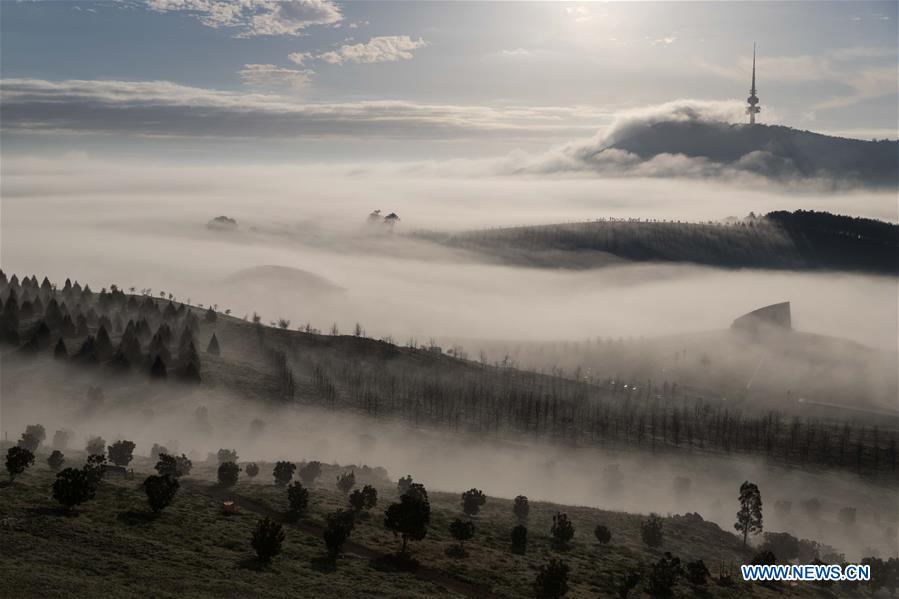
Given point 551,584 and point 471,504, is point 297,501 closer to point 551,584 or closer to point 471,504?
point 471,504

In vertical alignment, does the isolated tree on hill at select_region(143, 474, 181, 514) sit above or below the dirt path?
above

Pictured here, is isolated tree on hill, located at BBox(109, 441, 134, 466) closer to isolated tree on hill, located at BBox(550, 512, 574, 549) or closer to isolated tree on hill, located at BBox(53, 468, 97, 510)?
isolated tree on hill, located at BBox(53, 468, 97, 510)

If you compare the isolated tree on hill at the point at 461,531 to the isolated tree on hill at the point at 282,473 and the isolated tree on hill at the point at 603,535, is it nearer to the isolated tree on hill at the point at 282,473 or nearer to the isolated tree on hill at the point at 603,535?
the isolated tree on hill at the point at 603,535

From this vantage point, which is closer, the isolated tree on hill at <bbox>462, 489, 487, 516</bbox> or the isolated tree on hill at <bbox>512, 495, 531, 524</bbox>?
the isolated tree on hill at <bbox>462, 489, 487, 516</bbox>

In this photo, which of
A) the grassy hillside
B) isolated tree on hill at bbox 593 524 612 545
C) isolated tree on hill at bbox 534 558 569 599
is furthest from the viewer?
isolated tree on hill at bbox 593 524 612 545

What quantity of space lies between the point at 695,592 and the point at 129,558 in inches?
3006

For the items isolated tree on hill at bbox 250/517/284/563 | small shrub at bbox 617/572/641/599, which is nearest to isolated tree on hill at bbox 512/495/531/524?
small shrub at bbox 617/572/641/599

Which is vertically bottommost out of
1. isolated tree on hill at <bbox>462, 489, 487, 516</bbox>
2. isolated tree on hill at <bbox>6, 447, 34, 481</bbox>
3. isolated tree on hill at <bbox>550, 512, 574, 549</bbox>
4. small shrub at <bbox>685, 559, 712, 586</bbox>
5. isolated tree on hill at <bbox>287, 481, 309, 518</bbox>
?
small shrub at <bbox>685, 559, 712, 586</bbox>

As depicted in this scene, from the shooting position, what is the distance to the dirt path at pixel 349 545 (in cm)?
9875

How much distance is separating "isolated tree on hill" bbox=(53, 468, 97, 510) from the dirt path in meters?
26.0

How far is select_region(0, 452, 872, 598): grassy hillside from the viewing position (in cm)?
8356

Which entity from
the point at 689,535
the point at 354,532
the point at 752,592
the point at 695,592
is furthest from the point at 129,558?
the point at 689,535

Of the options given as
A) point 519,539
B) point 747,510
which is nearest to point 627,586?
point 519,539

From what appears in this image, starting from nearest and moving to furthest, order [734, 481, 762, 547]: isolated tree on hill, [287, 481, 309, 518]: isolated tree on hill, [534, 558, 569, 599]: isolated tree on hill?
[534, 558, 569, 599]: isolated tree on hill
[287, 481, 309, 518]: isolated tree on hill
[734, 481, 762, 547]: isolated tree on hill
